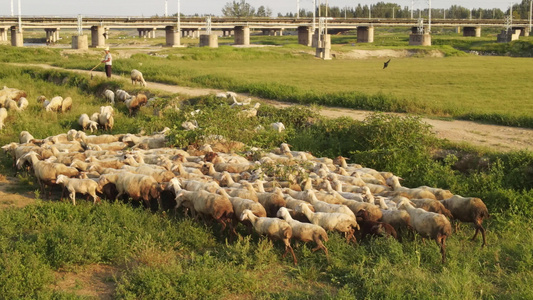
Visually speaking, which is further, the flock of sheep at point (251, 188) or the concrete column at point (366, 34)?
the concrete column at point (366, 34)

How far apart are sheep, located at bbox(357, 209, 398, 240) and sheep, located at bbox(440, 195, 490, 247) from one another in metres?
1.40

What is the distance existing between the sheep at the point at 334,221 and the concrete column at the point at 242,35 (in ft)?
242

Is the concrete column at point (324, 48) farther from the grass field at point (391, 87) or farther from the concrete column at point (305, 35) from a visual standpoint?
the concrete column at point (305, 35)

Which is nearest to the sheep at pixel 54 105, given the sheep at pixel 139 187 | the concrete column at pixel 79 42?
the sheep at pixel 139 187

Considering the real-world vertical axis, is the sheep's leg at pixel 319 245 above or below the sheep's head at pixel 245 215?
below

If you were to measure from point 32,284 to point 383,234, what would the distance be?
5382mm

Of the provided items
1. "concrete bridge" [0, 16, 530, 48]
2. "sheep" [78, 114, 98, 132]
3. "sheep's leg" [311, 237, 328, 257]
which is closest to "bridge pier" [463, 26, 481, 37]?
"concrete bridge" [0, 16, 530, 48]

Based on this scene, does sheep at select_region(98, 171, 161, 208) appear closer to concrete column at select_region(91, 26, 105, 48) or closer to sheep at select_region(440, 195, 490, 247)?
sheep at select_region(440, 195, 490, 247)

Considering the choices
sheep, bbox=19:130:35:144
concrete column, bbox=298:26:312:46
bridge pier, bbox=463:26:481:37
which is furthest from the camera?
bridge pier, bbox=463:26:481:37

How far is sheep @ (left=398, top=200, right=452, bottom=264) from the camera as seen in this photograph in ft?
30.5

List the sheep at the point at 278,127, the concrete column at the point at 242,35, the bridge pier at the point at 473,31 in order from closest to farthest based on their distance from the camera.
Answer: the sheep at the point at 278,127, the concrete column at the point at 242,35, the bridge pier at the point at 473,31

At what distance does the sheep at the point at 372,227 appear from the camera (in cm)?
970

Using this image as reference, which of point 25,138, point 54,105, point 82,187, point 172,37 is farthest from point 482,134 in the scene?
point 172,37

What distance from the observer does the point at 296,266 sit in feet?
29.8
